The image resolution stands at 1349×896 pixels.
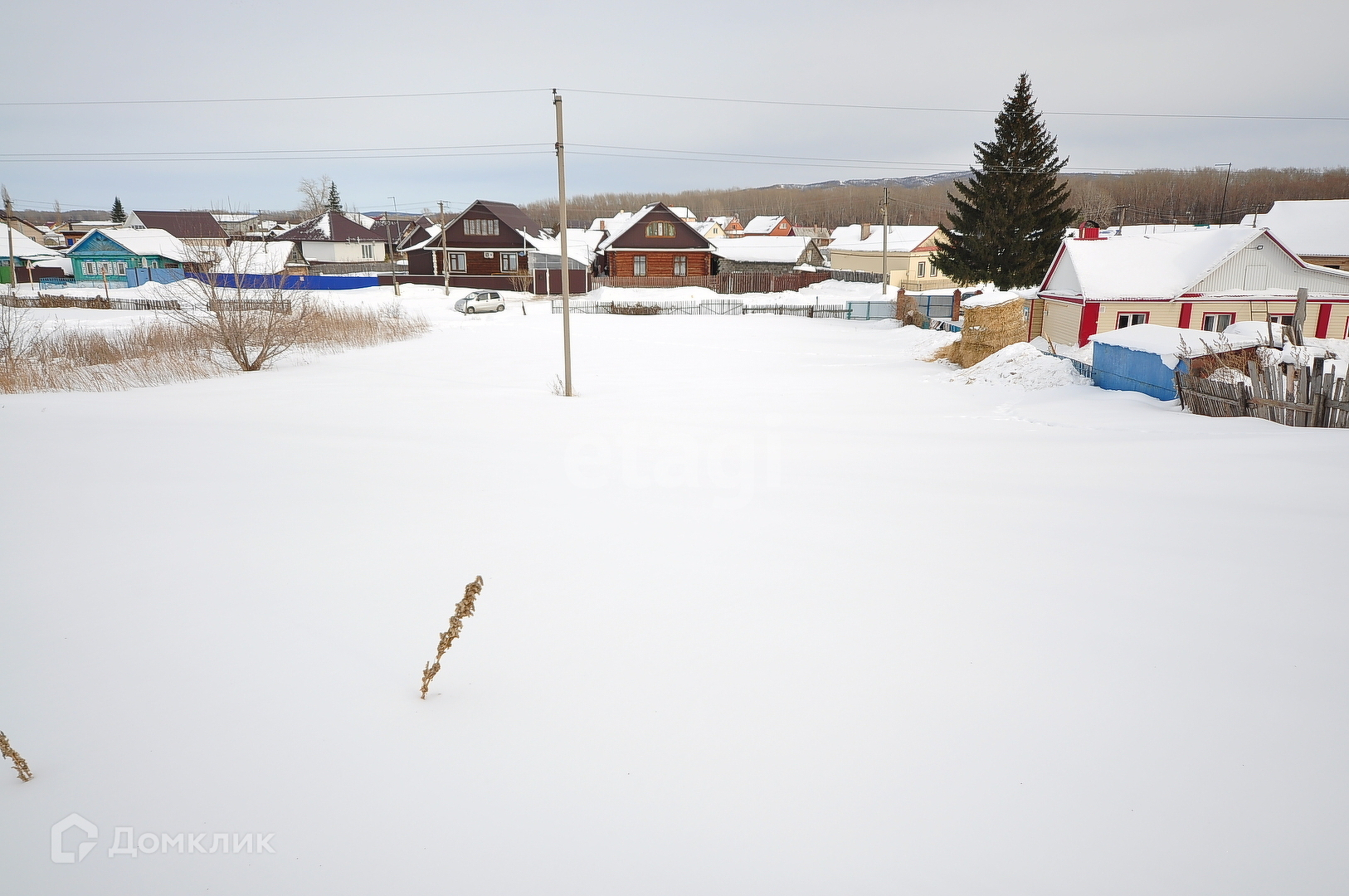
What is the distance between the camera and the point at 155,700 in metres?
4.43

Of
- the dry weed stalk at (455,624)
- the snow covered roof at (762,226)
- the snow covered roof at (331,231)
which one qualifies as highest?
the snow covered roof at (762,226)

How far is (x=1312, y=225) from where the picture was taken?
43688mm

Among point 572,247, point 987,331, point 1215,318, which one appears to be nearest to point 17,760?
point 987,331

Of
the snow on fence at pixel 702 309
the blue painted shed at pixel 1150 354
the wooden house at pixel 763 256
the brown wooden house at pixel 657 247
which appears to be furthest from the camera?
the wooden house at pixel 763 256

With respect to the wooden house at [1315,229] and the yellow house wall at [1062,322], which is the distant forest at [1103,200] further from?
the yellow house wall at [1062,322]

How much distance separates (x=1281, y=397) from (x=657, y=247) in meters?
47.0

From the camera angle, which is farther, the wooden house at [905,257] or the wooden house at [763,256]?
the wooden house at [763,256]

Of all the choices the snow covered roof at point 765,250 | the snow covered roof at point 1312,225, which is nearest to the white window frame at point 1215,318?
the snow covered roof at point 1312,225

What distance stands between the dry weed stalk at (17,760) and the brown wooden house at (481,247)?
51.3 m

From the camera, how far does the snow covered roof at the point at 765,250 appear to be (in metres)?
63.1

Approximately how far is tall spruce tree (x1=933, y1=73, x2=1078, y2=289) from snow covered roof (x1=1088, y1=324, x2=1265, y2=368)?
21695 millimetres

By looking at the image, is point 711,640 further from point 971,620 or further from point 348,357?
point 348,357

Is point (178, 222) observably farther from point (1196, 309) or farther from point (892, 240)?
point (1196, 309)

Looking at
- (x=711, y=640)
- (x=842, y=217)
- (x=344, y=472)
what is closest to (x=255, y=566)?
(x=344, y=472)
